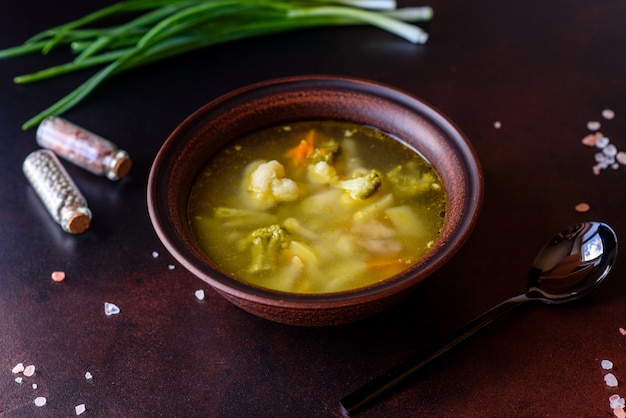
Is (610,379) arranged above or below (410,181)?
below

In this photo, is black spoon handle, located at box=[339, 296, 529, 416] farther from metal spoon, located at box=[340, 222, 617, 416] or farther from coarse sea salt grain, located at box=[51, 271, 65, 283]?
coarse sea salt grain, located at box=[51, 271, 65, 283]

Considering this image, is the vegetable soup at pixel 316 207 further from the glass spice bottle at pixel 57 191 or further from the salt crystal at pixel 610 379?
the salt crystal at pixel 610 379

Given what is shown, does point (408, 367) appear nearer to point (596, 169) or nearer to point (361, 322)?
point (361, 322)

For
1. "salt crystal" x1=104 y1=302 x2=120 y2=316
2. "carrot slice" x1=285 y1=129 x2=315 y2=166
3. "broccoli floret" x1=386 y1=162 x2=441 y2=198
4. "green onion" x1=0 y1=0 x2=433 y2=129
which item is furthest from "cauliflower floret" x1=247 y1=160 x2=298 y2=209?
"green onion" x1=0 y1=0 x2=433 y2=129

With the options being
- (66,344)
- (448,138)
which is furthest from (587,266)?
(66,344)

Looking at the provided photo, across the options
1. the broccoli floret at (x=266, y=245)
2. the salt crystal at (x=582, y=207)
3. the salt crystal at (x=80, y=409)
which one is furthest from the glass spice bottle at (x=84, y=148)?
the salt crystal at (x=582, y=207)

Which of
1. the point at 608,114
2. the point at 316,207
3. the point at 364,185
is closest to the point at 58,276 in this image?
the point at 316,207

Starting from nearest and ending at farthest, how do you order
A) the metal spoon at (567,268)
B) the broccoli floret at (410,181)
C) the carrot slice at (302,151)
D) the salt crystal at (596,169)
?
the metal spoon at (567,268) → the broccoli floret at (410,181) → the carrot slice at (302,151) → the salt crystal at (596,169)
